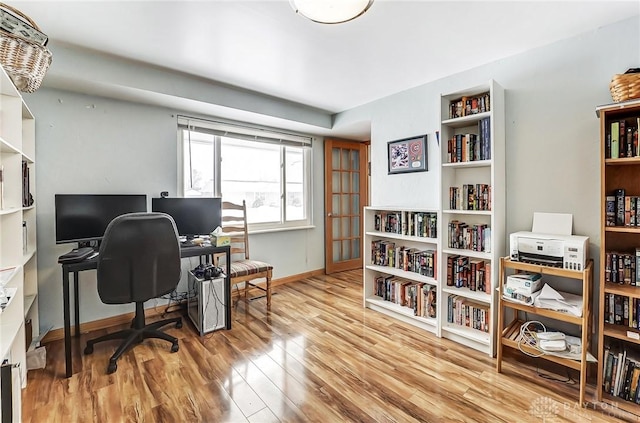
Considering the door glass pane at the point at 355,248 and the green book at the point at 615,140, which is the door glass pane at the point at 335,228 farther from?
the green book at the point at 615,140

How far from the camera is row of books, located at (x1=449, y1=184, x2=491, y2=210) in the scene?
88.0 inches

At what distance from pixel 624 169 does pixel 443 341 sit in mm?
1688

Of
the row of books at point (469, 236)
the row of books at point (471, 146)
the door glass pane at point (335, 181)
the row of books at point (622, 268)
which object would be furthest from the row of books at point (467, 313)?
the door glass pane at point (335, 181)

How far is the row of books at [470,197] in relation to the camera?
223cm

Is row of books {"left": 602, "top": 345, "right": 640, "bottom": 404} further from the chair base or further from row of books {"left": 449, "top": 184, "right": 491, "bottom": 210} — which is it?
the chair base

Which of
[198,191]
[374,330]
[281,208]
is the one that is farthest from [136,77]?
[374,330]

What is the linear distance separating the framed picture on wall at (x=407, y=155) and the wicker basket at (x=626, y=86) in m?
1.37

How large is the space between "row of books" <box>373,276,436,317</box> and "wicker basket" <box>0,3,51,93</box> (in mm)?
3086

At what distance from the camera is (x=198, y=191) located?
316 cm

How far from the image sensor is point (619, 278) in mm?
1678

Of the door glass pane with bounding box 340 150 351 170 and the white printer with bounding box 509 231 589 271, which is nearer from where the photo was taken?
the white printer with bounding box 509 231 589 271

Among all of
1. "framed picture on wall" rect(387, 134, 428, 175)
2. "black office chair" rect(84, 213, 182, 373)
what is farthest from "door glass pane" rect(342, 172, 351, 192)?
"black office chair" rect(84, 213, 182, 373)

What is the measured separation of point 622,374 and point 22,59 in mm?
3722

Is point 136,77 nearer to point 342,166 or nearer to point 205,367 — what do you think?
point 205,367
